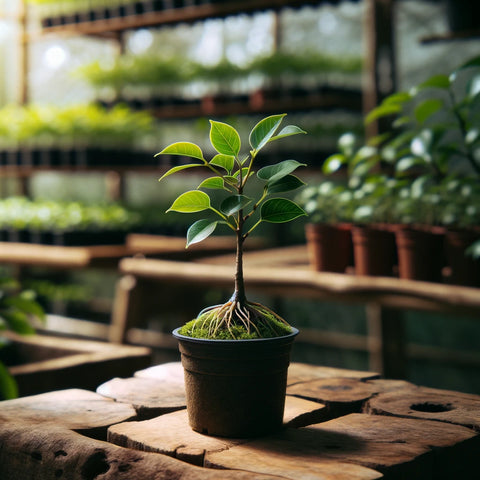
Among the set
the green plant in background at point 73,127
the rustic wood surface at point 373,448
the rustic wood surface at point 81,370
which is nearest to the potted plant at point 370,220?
the rustic wood surface at point 81,370

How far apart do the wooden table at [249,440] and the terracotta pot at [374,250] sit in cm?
114

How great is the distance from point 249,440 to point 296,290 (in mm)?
1703

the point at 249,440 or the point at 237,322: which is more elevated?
the point at 237,322

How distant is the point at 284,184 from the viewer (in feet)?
3.80

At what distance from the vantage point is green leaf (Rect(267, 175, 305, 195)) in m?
1.15

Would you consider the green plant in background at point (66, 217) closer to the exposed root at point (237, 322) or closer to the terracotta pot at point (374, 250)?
the terracotta pot at point (374, 250)

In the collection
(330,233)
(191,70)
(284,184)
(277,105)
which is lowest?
(330,233)

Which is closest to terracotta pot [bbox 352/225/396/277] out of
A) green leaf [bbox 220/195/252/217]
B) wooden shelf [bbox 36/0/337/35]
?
green leaf [bbox 220/195/252/217]

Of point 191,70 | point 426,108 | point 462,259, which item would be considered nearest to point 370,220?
point 462,259

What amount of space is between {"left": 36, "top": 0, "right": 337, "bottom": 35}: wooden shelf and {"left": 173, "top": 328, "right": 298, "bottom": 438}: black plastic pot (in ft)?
9.38

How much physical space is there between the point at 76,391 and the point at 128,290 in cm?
184

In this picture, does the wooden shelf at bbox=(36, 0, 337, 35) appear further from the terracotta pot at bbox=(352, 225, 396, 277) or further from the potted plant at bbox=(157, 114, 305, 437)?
the potted plant at bbox=(157, 114, 305, 437)

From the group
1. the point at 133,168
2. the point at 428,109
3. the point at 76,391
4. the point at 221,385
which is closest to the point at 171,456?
the point at 221,385

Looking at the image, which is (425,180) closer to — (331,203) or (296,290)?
(331,203)
